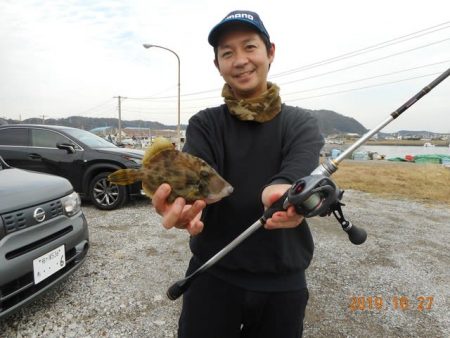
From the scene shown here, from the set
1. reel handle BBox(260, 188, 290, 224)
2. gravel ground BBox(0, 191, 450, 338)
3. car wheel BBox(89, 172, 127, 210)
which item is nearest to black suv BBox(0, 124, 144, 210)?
car wheel BBox(89, 172, 127, 210)

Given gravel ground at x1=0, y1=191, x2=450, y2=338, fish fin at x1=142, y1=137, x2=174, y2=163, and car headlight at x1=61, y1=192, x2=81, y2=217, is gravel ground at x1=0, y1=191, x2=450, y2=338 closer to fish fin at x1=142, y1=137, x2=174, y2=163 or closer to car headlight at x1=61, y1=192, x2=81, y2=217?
car headlight at x1=61, y1=192, x2=81, y2=217

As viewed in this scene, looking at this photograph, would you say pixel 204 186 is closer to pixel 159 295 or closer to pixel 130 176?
pixel 130 176

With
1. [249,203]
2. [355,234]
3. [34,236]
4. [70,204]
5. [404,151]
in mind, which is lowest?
[404,151]

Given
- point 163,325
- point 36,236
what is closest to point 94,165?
point 36,236

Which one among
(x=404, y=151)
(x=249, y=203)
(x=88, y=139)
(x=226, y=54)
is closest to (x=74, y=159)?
(x=88, y=139)

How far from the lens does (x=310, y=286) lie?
404cm

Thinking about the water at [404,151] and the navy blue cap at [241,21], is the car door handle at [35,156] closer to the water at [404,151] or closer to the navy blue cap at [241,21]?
the navy blue cap at [241,21]

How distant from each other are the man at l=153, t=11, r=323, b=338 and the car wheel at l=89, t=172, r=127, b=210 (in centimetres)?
552

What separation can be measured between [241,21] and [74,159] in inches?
246

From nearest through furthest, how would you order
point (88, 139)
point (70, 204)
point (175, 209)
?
point (175, 209)
point (70, 204)
point (88, 139)

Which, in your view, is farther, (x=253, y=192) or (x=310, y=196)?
(x=253, y=192)

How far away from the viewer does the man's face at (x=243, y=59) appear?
1.64m

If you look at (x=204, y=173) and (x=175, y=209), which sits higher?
(x=204, y=173)

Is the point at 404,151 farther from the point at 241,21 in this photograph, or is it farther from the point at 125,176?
the point at 125,176
